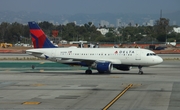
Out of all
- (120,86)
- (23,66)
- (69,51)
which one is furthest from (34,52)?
(120,86)

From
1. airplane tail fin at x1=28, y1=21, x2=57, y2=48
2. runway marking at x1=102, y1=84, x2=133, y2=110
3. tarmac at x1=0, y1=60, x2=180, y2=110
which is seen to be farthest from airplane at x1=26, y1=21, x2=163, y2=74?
runway marking at x1=102, y1=84, x2=133, y2=110

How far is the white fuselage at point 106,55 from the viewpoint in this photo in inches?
1989

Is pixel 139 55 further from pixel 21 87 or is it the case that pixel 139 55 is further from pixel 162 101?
pixel 162 101

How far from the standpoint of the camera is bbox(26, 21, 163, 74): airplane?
166 ft

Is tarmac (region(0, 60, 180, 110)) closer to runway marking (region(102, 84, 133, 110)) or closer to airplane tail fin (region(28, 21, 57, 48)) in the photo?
runway marking (region(102, 84, 133, 110))

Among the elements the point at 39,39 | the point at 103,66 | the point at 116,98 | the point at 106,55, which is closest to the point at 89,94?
the point at 116,98

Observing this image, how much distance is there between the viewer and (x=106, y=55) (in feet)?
171

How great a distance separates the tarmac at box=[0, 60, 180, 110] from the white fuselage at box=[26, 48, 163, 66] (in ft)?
17.2

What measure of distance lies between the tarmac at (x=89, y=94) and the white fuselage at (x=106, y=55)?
523 cm

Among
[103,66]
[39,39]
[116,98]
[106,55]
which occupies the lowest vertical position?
[116,98]

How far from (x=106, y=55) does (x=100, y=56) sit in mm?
759

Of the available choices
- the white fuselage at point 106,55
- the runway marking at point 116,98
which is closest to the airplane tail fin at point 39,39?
the white fuselage at point 106,55

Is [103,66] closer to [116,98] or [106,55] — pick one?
[106,55]

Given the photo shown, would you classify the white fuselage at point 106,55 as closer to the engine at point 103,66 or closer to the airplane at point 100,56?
the airplane at point 100,56
